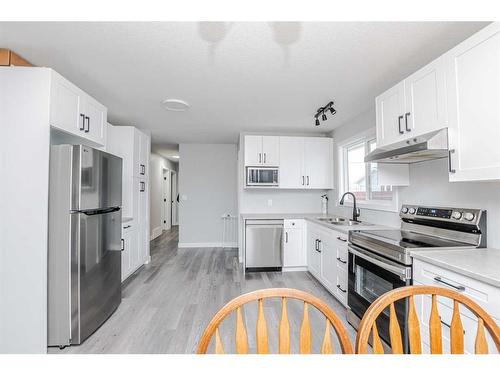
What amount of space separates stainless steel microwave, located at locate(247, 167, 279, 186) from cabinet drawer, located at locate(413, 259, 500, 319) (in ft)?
8.32

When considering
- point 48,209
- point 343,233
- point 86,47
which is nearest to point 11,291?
point 48,209

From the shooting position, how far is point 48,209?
1777mm

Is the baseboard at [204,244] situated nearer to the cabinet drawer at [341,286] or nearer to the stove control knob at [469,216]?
the cabinet drawer at [341,286]

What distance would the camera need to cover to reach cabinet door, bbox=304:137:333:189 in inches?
159

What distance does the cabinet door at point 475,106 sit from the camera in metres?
1.26

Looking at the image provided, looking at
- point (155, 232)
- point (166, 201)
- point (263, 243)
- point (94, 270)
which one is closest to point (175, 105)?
point (94, 270)

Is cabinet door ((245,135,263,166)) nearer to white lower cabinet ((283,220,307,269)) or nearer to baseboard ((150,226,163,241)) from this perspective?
white lower cabinet ((283,220,307,269))

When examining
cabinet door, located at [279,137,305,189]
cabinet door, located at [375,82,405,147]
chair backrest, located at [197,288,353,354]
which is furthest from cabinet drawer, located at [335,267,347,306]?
chair backrest, located at [197,288,353,354]

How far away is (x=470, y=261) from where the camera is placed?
4.30ft

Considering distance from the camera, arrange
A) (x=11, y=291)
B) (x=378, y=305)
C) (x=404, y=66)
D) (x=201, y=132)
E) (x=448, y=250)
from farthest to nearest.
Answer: (x=201, y=132)
(x=404, y=66)
(x=11, y=291)
(x=448, y=250)
(x=378, y=305)

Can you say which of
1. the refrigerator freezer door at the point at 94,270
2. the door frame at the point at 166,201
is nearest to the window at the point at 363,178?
the refrigerator freezer door at the point at 94,270

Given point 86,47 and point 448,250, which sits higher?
point 86,47
